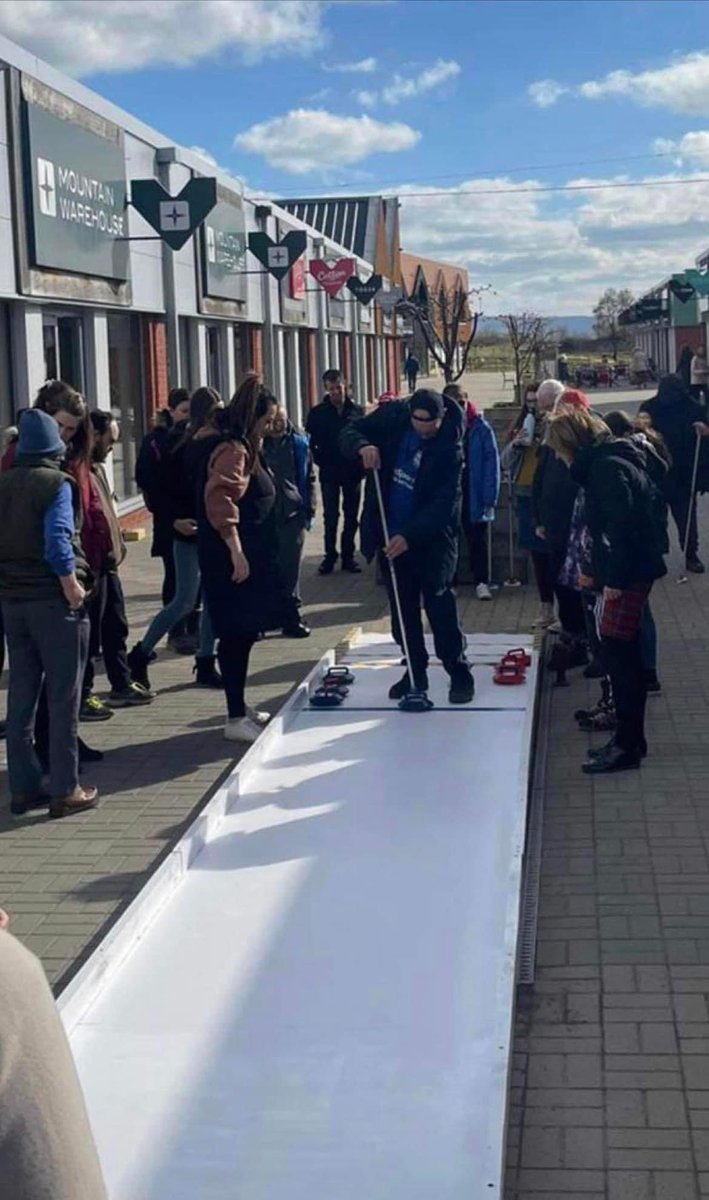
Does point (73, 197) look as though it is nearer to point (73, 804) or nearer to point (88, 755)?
point (88, 755)

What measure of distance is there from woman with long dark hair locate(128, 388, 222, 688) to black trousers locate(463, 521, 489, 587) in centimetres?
364

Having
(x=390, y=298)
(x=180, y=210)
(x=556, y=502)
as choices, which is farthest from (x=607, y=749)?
(x=390, y=298)

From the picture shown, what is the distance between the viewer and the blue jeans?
30.8 feet

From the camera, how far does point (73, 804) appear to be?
7.11m

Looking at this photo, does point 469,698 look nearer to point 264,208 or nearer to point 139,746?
point 139,746

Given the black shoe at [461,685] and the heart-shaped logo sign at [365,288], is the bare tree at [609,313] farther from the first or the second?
the black shoe at [461,685]

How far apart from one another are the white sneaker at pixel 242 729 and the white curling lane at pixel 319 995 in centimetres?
82

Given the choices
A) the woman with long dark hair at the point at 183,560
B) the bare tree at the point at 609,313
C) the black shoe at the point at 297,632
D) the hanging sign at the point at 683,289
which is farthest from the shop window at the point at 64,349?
the bare tree at the point at 609,313

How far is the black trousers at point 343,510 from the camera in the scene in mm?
14102

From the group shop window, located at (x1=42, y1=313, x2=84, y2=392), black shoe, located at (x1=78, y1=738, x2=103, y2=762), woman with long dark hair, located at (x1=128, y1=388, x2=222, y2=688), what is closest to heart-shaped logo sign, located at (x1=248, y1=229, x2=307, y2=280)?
shop window, located at (x1=42, y1=313, x2=84, y2=392)

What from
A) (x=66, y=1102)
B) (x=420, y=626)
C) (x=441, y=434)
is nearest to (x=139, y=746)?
(x=420, y=626)

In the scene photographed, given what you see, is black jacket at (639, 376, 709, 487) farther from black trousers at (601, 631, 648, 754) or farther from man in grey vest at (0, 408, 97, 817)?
man in grey vest at (0, 408, 97, 817)

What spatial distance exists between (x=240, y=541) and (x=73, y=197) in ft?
28.0

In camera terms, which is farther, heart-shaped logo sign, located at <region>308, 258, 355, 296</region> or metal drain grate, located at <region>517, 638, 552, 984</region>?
heart-shaped logo sign, located at <region>308, 258, 355, 296</region>
